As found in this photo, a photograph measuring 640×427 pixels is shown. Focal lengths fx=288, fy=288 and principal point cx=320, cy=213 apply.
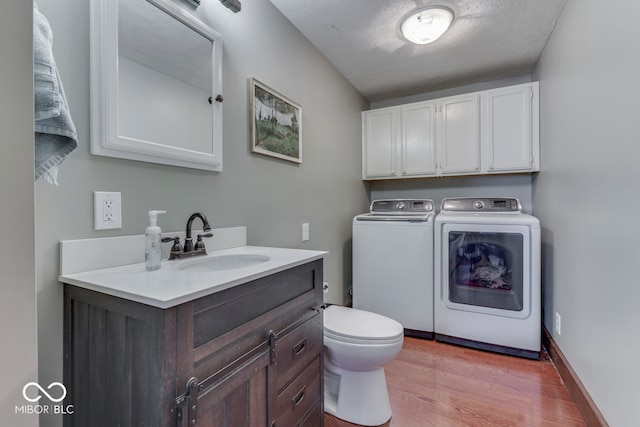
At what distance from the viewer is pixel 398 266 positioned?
8.05 feet

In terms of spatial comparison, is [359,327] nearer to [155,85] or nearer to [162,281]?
[162,281]

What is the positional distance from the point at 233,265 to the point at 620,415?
166cm

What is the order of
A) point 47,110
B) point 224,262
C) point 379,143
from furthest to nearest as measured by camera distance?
point 379,143 → point 224,262 → point 47,110

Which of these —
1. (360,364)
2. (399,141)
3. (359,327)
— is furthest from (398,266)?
(399,141)

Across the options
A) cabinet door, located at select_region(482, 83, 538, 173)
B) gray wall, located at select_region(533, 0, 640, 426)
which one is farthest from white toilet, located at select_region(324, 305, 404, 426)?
cabinet door, located at select_region(482, 83, 538, 173)

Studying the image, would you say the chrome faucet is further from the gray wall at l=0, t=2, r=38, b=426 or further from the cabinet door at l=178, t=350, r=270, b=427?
the gray wall at l=0, t=2, r=38, b=426

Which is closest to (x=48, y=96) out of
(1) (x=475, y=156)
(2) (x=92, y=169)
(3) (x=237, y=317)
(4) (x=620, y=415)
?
(2) (x=92, y=169)

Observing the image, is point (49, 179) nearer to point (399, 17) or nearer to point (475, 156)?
point (399, 17)

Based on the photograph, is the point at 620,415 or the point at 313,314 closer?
the point at 620,415

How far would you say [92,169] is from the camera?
953 millimetres

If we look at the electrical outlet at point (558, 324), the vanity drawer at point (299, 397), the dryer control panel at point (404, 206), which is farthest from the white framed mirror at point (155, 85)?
the electrical outlet at point (558, 324)

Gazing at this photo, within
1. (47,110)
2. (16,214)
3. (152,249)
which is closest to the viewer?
(16,214)

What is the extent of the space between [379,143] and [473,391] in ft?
7.35

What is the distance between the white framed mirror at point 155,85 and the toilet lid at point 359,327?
3.28ft
